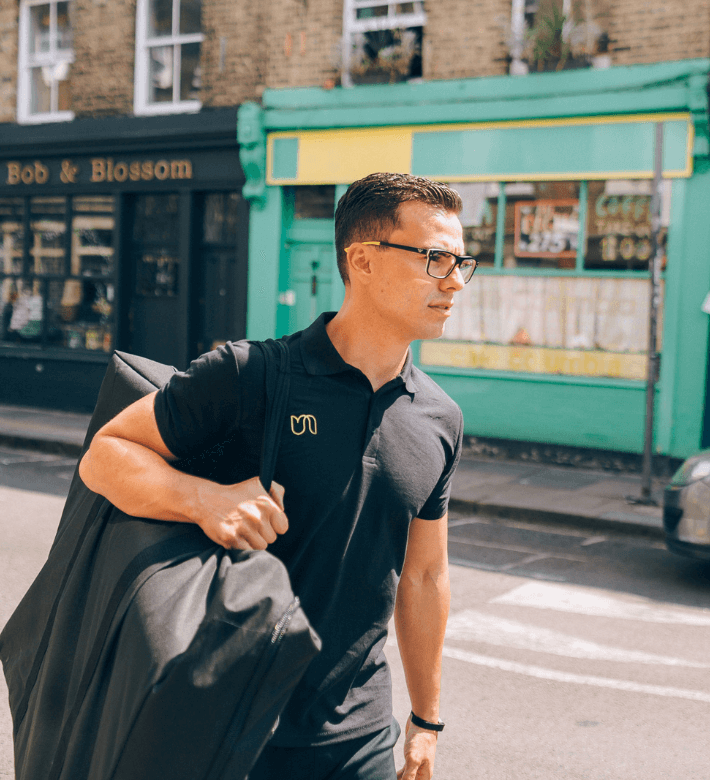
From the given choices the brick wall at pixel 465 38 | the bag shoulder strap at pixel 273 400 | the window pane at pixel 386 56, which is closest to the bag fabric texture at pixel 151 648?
the bag shoulder strap at pixel 273 400

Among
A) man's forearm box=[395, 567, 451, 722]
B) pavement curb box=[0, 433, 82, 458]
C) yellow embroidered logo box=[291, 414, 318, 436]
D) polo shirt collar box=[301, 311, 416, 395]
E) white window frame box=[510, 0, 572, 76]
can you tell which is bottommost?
pavement curb box=[0, 433, 82, 458]

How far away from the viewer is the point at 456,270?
1955mm

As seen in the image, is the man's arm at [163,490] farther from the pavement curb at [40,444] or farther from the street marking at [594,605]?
the pavement curb at [40,444]

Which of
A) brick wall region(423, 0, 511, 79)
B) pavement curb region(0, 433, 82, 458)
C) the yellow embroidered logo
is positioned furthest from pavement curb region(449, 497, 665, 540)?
the yellow embroidered logo

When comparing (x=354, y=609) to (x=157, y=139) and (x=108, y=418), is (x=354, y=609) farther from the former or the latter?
(x=157, y=139)

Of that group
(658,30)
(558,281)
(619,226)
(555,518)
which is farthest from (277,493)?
(658,30)

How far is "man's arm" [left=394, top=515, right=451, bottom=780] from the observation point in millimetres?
2182

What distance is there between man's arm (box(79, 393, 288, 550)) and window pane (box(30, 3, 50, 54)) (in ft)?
50.0

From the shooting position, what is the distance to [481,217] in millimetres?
11672

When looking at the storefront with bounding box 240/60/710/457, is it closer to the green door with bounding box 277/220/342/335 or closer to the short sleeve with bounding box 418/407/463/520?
the green door with bounding box 277/220/342/335

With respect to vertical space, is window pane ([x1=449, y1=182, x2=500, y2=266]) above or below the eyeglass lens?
above

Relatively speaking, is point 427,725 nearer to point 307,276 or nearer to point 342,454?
point 342,454

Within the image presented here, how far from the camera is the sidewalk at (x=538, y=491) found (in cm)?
859

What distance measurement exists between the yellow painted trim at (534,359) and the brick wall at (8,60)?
822cm
